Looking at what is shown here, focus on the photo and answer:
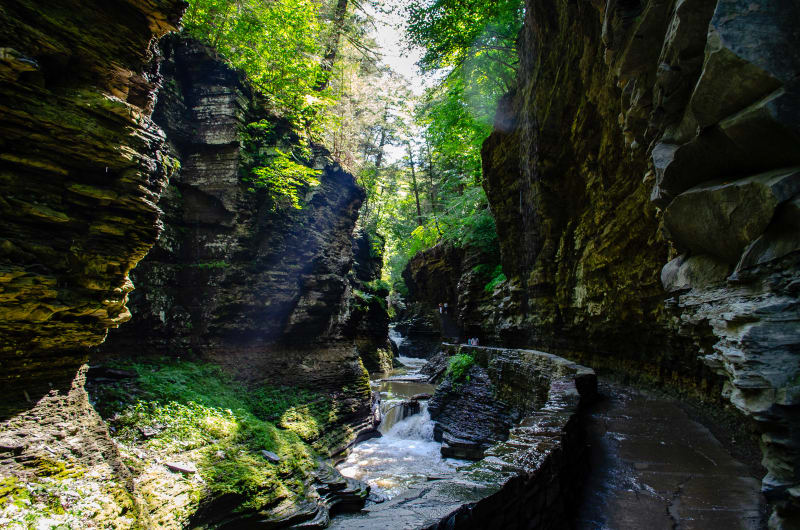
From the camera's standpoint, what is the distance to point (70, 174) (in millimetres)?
5414

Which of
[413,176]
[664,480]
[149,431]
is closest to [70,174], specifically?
[149,431]

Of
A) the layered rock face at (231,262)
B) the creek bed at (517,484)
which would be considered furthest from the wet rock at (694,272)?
the layered rock face at (231,262)

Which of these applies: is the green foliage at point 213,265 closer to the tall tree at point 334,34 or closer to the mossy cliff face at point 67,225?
the mossy cliff face at point 67,225

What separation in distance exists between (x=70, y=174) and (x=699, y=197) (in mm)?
7927

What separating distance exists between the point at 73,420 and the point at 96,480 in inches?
38.7

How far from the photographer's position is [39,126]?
5016 mm

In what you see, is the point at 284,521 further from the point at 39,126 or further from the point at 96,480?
the point at 39,126

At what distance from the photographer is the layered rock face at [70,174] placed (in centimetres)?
481

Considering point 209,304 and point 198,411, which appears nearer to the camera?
point 198,411

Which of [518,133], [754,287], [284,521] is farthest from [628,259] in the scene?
[284,521]

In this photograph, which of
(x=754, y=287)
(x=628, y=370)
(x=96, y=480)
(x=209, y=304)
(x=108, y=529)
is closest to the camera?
(x=754, y=287)

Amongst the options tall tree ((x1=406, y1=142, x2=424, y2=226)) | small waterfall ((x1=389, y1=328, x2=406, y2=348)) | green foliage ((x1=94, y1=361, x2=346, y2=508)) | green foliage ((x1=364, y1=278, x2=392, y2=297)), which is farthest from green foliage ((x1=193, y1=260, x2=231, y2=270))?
small waterfall ((x1=389, y1=328, x2=406, y2=348))

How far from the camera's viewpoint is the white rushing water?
922 cm

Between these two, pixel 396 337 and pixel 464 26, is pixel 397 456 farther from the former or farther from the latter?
pixel 396 337
